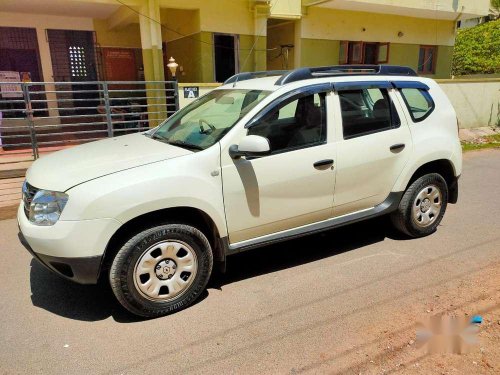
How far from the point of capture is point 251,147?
313 centimetres

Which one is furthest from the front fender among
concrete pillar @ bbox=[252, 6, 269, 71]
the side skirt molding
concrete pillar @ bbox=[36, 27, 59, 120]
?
concrete pillar @ bbox=[36, 27, 59, 120]

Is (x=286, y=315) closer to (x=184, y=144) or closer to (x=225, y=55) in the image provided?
(x=184, y=144)

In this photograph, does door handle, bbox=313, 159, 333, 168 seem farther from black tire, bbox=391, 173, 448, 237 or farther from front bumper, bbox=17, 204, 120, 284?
front bumper, bbox=17, 204, 120, 284

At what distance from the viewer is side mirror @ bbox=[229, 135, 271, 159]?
3.12m

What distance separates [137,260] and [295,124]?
5.92 ft

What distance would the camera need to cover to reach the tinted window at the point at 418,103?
423 cm

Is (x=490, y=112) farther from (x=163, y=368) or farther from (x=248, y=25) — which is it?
(x=163, y=368)

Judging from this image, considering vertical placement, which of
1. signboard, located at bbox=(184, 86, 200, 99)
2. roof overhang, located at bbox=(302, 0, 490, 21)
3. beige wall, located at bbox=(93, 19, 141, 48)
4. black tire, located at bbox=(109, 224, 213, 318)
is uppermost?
roof overhang, located at bbox=(302, 0, 490, 21)

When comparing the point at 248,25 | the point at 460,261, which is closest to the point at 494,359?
the point at 460,261

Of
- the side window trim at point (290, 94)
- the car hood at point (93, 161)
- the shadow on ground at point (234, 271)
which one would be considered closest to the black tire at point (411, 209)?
the shadow on ground at point (234, 271)

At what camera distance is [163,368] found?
2625mm

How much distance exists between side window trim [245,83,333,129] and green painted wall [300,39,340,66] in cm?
919

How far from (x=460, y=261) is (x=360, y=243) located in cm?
101

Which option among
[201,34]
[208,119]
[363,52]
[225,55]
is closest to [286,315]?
[208,119]
